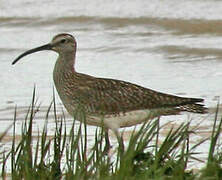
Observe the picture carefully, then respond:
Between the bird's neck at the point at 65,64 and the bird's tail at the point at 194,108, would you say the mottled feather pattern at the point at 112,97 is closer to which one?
the bird's tail at the point at 194,108

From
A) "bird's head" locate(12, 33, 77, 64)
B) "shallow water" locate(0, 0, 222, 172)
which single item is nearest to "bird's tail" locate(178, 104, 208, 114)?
"shallow water" locate(0, 0, 222, 172)

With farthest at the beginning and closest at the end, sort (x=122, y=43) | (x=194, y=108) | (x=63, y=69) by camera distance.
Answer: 1. (x=122, y=43)
2. (x=63, y=69)
3. (x=194, y=108)

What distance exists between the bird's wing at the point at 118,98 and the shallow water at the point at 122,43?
77 centimetres

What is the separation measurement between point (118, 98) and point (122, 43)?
4.22m

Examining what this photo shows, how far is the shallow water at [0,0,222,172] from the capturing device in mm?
10633

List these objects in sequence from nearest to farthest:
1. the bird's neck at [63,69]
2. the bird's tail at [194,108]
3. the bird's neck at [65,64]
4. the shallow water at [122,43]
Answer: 1. the bird's tail at [194,108]
2. the bird's neck at [63,69]
3. the bird's neck at [65,64]
4. the shallow water at [122,43]

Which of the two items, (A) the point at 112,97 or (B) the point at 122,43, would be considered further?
(B) the point at 122,43

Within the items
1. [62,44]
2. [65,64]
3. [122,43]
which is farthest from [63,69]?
[122,43]

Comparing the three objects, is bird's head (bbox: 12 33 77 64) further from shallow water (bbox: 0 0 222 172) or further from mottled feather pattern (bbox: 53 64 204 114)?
shallow water (bbox: 0 0 222 172)

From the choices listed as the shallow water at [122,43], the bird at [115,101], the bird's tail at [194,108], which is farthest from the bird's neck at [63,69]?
the bird's tail at [194,108]

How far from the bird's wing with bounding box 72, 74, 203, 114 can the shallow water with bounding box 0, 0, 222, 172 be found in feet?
2.52

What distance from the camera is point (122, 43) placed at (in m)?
12.6

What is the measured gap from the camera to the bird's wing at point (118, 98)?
830 cm

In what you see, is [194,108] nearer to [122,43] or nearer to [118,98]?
[118,98]
